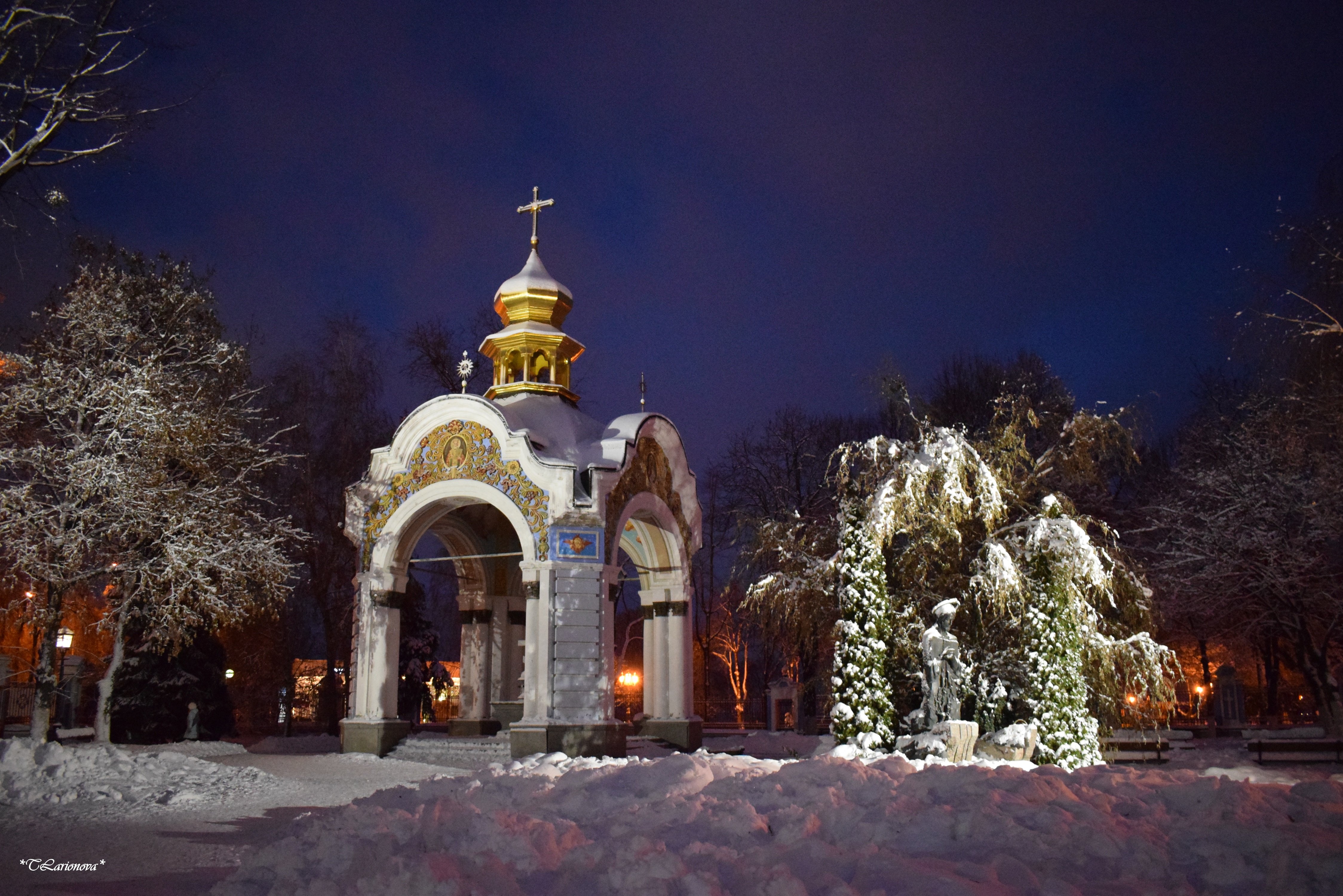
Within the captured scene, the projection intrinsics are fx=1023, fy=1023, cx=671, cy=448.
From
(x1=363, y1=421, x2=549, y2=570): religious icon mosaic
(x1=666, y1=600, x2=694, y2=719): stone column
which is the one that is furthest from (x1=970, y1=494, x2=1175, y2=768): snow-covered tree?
(x1=363, y1=421, x2=549, y2=570): religious icon mosaic

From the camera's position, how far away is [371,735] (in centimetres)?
1584

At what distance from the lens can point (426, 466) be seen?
16.4 m

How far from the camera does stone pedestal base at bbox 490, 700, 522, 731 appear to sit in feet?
60.5

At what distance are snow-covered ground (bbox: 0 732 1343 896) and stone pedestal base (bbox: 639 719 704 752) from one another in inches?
305

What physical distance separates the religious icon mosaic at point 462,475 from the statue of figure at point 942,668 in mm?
5562

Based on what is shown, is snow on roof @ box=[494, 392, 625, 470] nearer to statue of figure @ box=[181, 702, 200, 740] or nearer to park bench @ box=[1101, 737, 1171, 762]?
statue of figure @ box=[181, 702, 200, 740]

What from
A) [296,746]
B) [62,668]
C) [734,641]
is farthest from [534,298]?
[734,641]

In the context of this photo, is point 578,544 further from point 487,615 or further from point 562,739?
point 487,615

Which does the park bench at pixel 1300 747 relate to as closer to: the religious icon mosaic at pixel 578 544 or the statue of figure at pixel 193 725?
the religious icon mosaic at pixel 578 544

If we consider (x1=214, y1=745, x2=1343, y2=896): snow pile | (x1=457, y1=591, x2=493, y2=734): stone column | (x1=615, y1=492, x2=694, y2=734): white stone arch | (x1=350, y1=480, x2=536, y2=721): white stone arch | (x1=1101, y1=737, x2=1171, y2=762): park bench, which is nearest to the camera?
(x1=214, y1=745, x2=1343, y2=896): snow pile

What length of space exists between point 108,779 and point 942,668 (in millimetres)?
9665

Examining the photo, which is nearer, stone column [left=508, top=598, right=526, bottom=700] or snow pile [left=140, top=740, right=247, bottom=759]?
snow pile [left=140, top=740, right=247, bottom=759]

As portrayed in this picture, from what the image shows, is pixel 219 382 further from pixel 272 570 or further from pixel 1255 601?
pixel 1255 601

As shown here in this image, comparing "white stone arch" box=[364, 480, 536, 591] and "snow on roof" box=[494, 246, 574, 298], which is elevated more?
"snow on roof" box=[494, 246, 574, 298]
